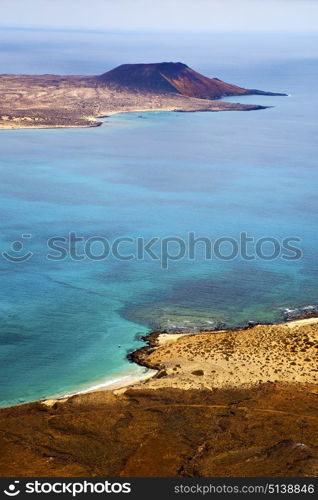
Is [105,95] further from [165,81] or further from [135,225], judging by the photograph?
[135,225]

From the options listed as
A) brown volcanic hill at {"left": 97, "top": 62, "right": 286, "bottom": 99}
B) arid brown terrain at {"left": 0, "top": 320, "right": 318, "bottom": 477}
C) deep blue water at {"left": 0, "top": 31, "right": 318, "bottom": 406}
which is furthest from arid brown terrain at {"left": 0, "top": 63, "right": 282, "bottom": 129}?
arid brown terrain at {"left": 0, "top": 320, "right": 318, "bottom": 477}

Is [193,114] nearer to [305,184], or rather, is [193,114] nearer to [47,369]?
[305,184]

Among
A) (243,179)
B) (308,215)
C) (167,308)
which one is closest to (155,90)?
(243,179)

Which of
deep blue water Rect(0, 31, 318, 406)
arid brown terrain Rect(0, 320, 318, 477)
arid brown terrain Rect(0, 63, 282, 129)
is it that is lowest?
arid brown terrain Rect(0, 320, 318, 477)

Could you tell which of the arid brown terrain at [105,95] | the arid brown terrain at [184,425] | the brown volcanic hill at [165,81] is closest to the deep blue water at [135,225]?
the arid brown terrain at [184,425]

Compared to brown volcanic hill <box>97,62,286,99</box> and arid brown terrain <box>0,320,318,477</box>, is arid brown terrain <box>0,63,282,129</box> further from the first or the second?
arid brown terrain <box>0,320,318,477</box>

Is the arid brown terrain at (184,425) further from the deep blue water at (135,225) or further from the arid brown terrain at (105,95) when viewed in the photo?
the arid brown terrain at (105,95)

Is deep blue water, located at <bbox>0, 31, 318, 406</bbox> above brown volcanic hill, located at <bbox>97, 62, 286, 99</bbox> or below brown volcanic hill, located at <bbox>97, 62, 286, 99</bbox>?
below
